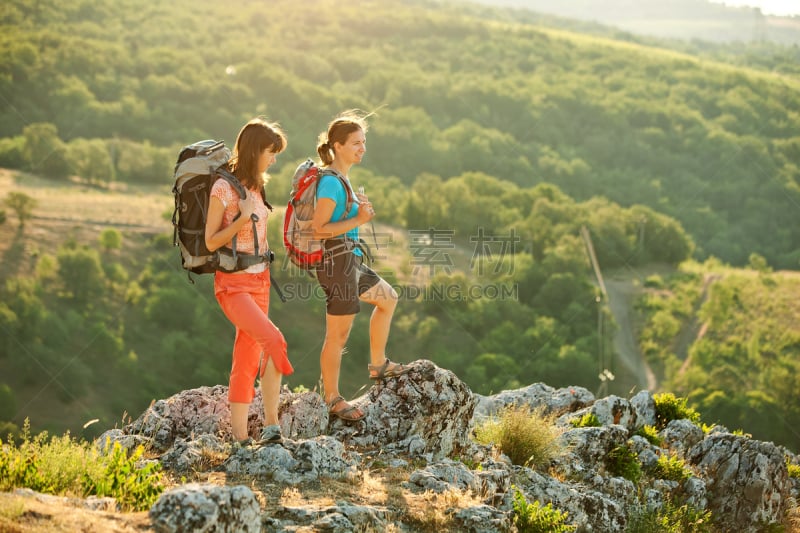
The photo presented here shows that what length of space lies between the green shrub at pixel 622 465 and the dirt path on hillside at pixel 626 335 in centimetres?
Answer: 3771

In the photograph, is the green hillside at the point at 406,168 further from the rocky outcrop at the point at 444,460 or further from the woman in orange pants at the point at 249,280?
the woman in orange pants at the point at 249,280

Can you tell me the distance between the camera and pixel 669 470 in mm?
9141

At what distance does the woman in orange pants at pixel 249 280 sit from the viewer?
20.8 feet

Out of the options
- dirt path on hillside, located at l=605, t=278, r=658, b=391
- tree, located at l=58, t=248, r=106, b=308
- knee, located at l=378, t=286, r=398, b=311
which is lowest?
dirt path on hillside, located at l=605, t=278, r=658, b=391

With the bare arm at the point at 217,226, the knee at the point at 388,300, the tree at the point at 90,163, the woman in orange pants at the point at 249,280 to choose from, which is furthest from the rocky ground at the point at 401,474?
the tree at the point at 90,163

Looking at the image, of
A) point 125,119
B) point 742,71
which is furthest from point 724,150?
point 125,119

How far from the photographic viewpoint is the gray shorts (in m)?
7.02

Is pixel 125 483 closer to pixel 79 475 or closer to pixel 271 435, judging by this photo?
pixel 79 475

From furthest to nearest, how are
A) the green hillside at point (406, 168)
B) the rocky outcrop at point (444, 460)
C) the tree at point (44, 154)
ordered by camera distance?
1. the tree at point (44, 154)
2. the green hillside at point (406, 168)
3. the rocky outcrop at point (444, 460)

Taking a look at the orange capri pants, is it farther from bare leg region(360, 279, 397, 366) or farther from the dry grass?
the dry grass

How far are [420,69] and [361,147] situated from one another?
12361cm

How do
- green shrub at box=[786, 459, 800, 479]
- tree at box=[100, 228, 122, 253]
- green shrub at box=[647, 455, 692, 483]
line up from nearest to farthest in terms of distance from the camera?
green shrub at box=[647, 455, 692, 483], green shrub at box=[786, 459, 800, 479], tree at box=[100, 228, 122, 253]

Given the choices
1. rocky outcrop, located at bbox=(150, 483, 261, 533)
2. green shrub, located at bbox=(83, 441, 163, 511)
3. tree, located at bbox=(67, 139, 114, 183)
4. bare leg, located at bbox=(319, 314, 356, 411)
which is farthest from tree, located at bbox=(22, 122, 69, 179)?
rocky outcrop, located at bbox=(150, 483, 261, 533)

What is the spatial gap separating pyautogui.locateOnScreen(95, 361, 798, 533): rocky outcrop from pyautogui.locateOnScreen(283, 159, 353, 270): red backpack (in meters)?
1.21
